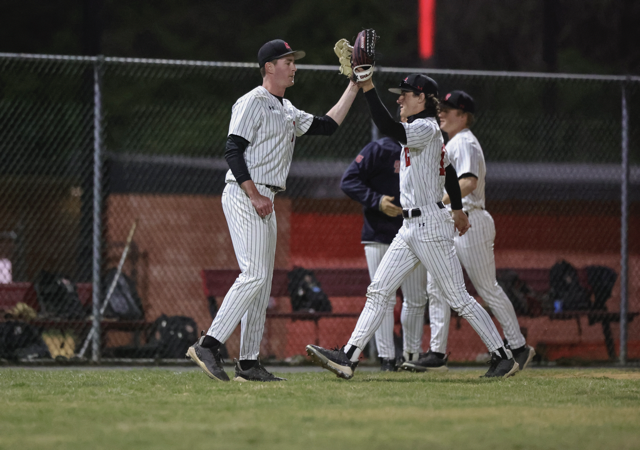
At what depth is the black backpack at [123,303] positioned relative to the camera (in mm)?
8156

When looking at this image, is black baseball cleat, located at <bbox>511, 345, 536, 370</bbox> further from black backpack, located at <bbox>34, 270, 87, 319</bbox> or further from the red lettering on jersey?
black backpack, located at <bbox>34, 270, 87, 319</bbox>

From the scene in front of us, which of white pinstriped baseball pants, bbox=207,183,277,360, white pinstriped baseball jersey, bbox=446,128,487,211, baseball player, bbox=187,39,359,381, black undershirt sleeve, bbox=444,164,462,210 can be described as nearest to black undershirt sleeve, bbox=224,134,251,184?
baseball player, bbox=187,39,359,381

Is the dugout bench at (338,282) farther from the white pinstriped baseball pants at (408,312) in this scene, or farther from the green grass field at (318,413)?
the green grass field at (318,413)

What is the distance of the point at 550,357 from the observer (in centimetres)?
881

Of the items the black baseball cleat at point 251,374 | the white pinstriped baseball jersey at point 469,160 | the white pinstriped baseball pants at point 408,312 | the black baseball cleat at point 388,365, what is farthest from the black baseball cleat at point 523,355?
the black baseball cleat at point 251,374

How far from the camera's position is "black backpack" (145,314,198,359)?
307 inches

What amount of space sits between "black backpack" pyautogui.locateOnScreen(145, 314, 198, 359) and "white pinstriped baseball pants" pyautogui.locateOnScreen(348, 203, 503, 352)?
8.22 feet

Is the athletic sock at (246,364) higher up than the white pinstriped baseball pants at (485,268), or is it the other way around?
the white pinstriped baseball pants at (485,268)

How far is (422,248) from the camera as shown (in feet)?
18.8

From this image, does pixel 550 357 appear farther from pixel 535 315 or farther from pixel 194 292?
pixel 194 292

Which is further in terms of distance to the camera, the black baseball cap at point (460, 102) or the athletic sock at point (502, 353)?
the black baseball cap at point (460, 102)

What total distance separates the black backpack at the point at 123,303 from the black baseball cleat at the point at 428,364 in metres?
2.72

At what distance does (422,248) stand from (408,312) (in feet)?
4.23

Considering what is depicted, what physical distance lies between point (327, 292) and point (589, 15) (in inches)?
608
